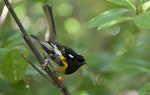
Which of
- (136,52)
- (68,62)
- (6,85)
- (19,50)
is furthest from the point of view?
(136,52)

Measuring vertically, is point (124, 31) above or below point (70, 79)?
below

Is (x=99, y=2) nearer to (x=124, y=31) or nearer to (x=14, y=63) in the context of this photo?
(x=124, y=31)

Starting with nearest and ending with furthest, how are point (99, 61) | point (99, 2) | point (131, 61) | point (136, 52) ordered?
point (131, 61) < point (99, 61) < point (136, 52) < point (99, 2)

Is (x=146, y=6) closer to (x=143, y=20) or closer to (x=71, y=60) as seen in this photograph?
(x=143, y=20)

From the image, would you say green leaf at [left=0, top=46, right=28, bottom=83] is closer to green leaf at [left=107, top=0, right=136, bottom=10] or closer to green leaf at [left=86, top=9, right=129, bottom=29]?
Result: green leaf at [left=86, top=9, right=129, bottom=29]

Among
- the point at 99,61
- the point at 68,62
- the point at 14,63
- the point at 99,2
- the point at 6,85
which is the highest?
the point at 14,63

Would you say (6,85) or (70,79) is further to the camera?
(70,79)

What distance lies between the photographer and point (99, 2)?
6184 millimetres

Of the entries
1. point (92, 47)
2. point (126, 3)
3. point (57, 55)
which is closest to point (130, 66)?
point (57, 55)

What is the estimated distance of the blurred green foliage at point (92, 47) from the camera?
2433 millimetres

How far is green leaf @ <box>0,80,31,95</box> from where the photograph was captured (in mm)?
2643

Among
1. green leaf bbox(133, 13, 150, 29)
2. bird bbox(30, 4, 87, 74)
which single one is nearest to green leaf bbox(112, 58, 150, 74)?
bird bbox(30, 4, 87, 74)

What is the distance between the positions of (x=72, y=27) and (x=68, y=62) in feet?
7.82

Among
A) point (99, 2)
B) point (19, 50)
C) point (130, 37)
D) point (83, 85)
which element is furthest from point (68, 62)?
point (99, 2)
